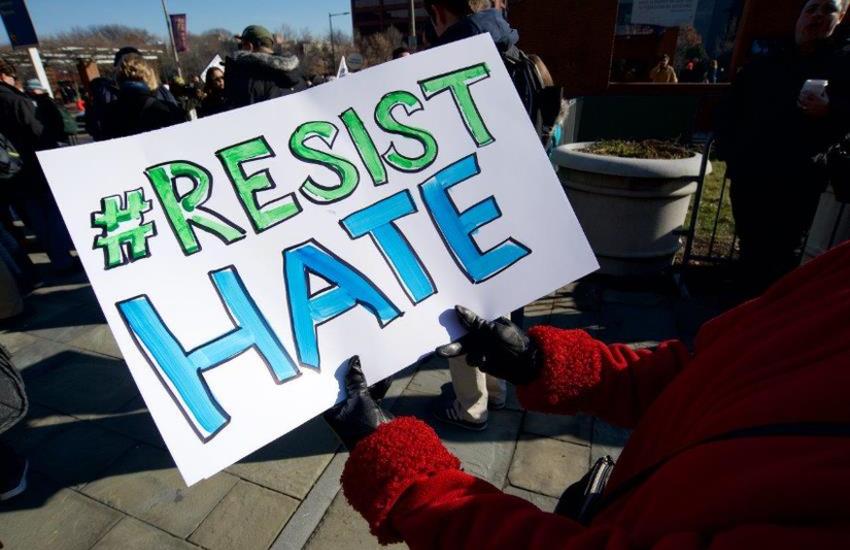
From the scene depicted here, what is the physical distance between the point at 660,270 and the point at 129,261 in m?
4.18

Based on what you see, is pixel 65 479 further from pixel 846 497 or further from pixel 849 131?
pixel 849 131

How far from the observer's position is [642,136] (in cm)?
542

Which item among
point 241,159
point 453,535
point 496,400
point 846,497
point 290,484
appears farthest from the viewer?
point 496,400

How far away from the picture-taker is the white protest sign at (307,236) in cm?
93

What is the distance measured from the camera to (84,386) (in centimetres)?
305

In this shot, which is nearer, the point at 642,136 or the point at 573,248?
the point at 573,248

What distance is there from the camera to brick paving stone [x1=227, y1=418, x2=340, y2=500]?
7.42 ft

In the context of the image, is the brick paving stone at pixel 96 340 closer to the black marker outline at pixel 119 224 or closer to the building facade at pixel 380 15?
the black marker outline at pixel 119 224

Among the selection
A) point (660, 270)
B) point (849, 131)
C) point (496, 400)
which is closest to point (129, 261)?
point (496, 400)

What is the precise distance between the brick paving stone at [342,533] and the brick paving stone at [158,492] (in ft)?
1.79

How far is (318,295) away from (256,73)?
283 centimetres

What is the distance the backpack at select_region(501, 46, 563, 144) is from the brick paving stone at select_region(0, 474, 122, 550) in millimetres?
2674

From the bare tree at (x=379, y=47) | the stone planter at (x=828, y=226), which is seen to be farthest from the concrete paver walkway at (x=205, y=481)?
the bare tree at (x=379, y=47)

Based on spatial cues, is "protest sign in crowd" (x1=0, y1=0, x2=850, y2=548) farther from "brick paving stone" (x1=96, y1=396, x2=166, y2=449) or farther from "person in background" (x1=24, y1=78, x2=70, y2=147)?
"person in background" (x1=24, y1=78, x2=70, y2=147)
